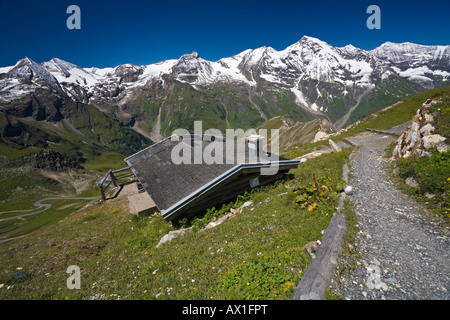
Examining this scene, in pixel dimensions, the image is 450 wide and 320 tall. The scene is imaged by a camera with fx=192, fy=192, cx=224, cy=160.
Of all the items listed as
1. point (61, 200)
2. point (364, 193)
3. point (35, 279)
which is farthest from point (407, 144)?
point (61, 200)

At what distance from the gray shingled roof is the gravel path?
651 centimetres

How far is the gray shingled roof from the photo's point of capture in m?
11.4

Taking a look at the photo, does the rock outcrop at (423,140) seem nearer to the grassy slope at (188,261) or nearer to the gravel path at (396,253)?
the gravel path at (396,253)

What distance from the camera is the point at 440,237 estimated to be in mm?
6277

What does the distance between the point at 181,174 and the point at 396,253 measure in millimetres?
12261

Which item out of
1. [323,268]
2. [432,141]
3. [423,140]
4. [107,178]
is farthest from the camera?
[107,178]

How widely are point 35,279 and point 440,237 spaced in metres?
15.4

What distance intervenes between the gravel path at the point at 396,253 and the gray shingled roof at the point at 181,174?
6.51 m

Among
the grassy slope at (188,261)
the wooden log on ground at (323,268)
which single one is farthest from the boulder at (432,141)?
the wooden log on ground at (323,268)

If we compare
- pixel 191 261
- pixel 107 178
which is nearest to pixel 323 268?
pixel 191 261

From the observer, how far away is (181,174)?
14.5m

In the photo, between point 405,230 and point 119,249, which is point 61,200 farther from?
point 405,230

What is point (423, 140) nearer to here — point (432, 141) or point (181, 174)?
point (432, 141)

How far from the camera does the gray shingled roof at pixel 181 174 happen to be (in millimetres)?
11438
